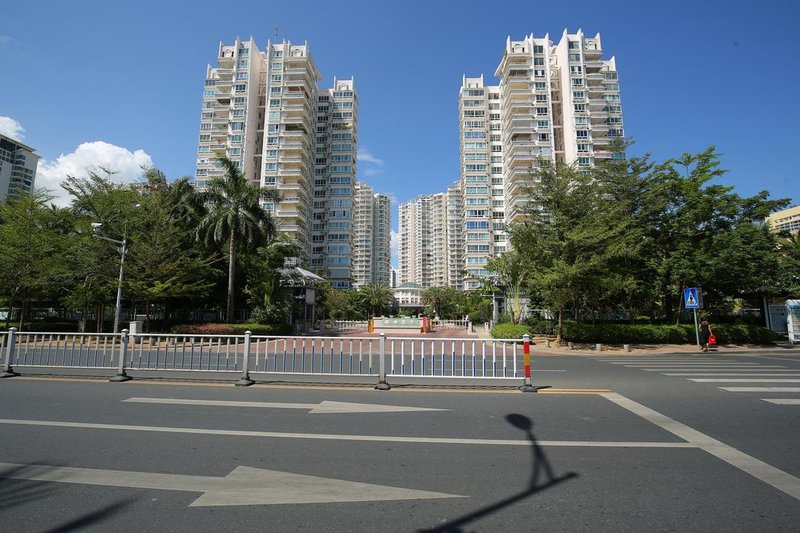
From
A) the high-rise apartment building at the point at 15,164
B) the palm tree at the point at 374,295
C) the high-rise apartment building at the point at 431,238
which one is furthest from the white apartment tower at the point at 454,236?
the high-rise apartment building at the point at 15,164

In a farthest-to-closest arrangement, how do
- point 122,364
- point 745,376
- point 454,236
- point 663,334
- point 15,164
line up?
1. point 454,236
2. point 15,164
3. point 663,334
4. point 745,376
5. point 122,364

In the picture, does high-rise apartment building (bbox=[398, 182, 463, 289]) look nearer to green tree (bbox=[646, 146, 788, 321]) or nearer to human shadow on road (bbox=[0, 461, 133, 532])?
green tree (bbox=[646, 146, 788, 321])

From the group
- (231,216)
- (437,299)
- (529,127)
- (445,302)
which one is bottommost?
(445,302)

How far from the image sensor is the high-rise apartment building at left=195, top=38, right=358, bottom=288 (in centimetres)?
7331

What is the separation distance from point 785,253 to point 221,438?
37.0 metres

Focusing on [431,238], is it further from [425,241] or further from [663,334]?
[663,334]

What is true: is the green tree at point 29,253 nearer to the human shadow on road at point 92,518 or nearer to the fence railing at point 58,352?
the fence railing at point 58,352

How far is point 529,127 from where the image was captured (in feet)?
239

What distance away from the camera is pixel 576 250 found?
68.9 feet

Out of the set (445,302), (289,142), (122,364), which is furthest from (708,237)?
(289,142)

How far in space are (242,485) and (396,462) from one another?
154cm

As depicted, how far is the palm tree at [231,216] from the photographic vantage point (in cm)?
2680

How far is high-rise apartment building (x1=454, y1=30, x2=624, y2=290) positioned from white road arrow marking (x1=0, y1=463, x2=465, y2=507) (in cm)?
6619

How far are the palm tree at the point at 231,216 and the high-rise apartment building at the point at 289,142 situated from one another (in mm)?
40738
